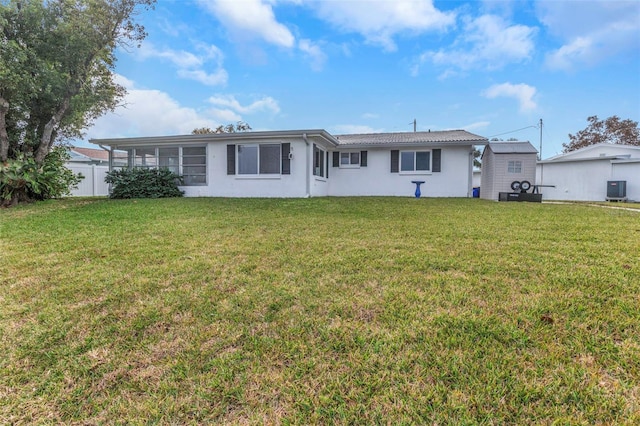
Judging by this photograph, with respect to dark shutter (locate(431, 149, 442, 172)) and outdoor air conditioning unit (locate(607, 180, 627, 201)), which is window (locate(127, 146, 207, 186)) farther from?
outdoor air conditioning unit (locate(607, 180, 627, 201))

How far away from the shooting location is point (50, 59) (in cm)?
956

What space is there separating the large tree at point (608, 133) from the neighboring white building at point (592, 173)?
10609 mm

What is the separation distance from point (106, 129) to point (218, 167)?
742 centimetres

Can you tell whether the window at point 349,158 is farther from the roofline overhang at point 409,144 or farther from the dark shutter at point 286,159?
the dark shutter at point 286,159

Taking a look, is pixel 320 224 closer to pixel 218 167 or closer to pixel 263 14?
pixel 218 167

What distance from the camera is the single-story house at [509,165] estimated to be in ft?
36.4

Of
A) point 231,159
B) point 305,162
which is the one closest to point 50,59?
point 231,159

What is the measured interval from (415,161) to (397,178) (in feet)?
3.05

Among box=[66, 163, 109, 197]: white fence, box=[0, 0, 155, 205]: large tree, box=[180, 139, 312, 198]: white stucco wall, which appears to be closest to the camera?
box=[0, 0, 155, 205]: large tree

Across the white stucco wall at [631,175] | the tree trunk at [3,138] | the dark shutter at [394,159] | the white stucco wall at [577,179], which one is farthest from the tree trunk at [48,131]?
the white stucco wall at [631,175]

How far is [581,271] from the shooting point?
2.93 m

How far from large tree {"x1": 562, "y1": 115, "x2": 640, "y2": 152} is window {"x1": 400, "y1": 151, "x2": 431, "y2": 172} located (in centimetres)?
2342

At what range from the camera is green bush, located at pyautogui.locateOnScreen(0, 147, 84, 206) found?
29.8 ft

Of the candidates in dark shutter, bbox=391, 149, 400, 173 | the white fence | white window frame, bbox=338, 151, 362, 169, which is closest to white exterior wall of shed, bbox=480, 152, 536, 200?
dark shutter, bbox=391, 149, 400, 173
